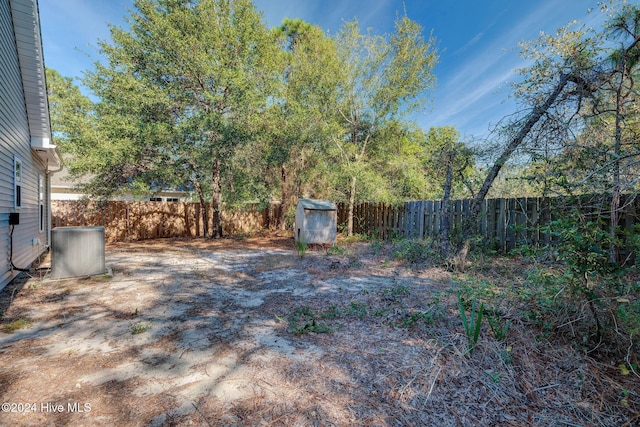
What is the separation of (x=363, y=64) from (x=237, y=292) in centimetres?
999

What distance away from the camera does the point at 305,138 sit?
11109 mm

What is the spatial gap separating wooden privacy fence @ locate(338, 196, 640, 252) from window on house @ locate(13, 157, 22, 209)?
7972 mm

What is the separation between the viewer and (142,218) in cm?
1142

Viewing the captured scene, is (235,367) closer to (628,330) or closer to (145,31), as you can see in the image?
(628,330)

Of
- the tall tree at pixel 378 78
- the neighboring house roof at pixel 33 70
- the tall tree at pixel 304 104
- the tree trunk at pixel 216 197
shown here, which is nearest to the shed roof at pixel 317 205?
the tall tree at pixel 378 78

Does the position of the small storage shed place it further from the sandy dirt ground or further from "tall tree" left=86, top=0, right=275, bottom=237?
the sandy dirt ground

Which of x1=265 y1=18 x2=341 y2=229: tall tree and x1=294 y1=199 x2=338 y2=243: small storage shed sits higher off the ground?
x1=265 y1=18 x2=341 y2=229: tall tree

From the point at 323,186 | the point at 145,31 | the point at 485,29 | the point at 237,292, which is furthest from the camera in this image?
the point at 323,186

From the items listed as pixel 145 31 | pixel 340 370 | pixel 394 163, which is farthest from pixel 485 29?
pixel 145 31

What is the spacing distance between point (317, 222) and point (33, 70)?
7.42 meters

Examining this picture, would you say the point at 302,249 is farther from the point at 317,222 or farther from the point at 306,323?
the point at 306,323

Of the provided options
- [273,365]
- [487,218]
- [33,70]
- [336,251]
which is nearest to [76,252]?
[33,70]

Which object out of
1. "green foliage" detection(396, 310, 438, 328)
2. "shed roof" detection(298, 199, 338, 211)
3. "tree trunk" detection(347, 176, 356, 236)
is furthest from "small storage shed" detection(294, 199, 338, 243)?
"green foliage" detection(396, 310, 438, 328)

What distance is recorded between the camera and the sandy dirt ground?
182 centimetres
